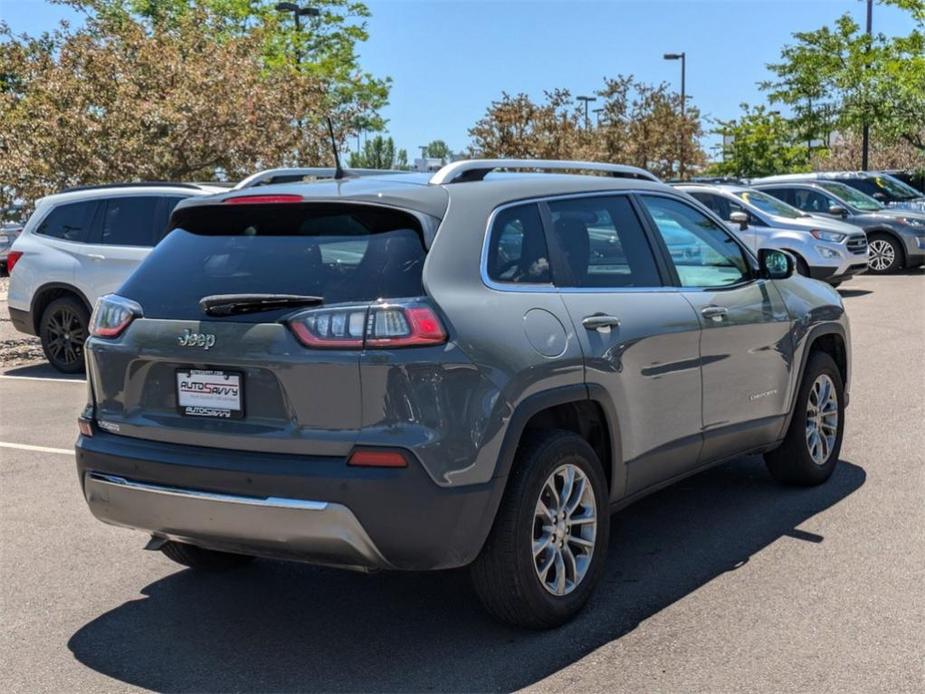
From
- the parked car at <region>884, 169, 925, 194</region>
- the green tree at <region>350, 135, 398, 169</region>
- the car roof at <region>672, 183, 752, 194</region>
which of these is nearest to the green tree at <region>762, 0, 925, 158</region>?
the parked car at <region>884, 169, 925, 194</region>

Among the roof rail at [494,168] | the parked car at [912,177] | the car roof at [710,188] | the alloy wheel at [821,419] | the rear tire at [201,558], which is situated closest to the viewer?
the roof rail at [494,168]

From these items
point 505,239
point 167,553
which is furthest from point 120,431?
point 505,239

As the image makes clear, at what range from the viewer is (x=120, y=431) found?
4.49m

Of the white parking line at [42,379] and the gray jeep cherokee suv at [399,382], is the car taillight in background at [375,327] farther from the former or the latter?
the white parking line at [42,379]

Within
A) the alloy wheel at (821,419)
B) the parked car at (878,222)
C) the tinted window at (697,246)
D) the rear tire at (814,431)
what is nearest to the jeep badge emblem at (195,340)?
the tinted window at (697,246)

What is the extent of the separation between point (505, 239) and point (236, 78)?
13069mm

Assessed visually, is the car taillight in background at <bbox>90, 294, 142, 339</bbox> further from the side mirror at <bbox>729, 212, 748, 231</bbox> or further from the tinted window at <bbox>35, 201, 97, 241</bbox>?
the side mirror at <bbox>729, 212, 748, 231</bbox>

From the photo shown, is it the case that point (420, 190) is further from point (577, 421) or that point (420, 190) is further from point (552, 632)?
point (552, 632)

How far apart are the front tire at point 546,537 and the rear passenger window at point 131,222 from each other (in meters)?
8.55

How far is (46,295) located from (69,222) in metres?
0.83

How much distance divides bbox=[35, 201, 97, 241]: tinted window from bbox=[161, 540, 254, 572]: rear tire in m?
7.84

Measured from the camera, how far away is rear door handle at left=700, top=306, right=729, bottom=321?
18.0 ft

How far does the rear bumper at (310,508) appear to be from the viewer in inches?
156

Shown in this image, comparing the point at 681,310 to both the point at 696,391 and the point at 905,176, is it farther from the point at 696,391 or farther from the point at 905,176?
the point at 905,176
